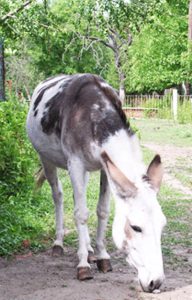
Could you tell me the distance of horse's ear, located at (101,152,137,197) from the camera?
407 cm

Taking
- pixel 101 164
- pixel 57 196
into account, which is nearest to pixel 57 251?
pixel 57 196

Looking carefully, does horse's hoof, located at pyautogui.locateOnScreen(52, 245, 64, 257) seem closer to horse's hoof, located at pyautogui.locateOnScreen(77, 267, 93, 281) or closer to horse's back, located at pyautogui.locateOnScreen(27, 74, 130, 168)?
horse's hoof, located at pyautogui.locateOnScreen(77, 267, 93, 281)

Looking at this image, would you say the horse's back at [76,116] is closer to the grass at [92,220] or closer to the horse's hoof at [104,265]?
the horse's hoof at [104,265]

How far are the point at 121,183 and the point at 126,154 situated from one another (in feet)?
1.19

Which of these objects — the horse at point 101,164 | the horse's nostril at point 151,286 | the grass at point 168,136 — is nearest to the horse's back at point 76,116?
the horse at point 101,164

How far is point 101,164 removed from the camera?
4.68 metres

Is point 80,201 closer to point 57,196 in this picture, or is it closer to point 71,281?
point 71,281

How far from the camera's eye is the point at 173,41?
30.5 meters

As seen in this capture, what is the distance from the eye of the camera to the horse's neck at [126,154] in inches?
167

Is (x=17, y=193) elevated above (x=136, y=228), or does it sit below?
below

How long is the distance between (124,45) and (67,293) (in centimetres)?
4168

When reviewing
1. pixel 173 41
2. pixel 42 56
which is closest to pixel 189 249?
pixel 173 41

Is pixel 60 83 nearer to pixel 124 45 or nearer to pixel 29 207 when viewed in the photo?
pixel 29 207

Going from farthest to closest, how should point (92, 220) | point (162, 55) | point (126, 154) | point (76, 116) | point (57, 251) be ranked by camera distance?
point (162, 55) → point (92, 220) → point (57, 251) → point (76, 116) → point (126, 154)
